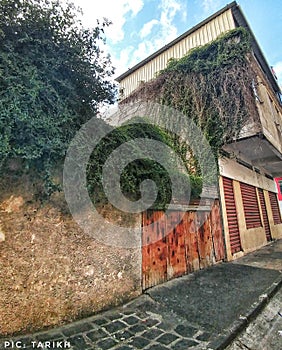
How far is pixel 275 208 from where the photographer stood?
1266 centimetres

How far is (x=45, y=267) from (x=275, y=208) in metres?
13.8

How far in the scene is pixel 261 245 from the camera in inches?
358

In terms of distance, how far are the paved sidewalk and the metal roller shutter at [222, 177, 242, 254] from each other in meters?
2.55

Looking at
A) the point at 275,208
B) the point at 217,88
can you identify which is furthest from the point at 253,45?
the point at 275,208

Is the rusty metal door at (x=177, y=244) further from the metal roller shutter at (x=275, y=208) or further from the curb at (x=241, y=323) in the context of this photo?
the metal roller shutter at (x=275, y=208)

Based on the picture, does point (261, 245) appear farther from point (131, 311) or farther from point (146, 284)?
point (131, 311)

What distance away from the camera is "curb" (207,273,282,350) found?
89.0 inches

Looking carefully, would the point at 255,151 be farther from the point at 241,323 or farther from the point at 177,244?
the point at 241,323

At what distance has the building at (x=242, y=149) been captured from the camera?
6.88m

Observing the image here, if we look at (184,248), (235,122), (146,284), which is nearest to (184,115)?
(235,122)

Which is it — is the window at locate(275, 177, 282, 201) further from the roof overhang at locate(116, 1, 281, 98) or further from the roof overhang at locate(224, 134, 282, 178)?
the roof overhang at locate(116, 1, 281, 98)

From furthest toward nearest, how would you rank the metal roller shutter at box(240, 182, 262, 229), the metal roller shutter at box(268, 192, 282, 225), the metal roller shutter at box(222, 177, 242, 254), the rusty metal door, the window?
1. the window
2. the metal roller shutter at box(268, 192, 282, 225)
3. the metal roller shutter at box(240, 182, 262, 229)
4. the metal roller shutter at box(222, 177, 242, 254)
5. the rusty metal door

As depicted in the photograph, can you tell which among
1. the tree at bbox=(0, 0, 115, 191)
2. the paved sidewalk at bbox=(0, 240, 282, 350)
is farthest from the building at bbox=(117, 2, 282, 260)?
the paved sidewalk at bbox=(0, 240, 282, 350)

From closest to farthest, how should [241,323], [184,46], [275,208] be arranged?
[241,323] < [184,46] < [275,208]
